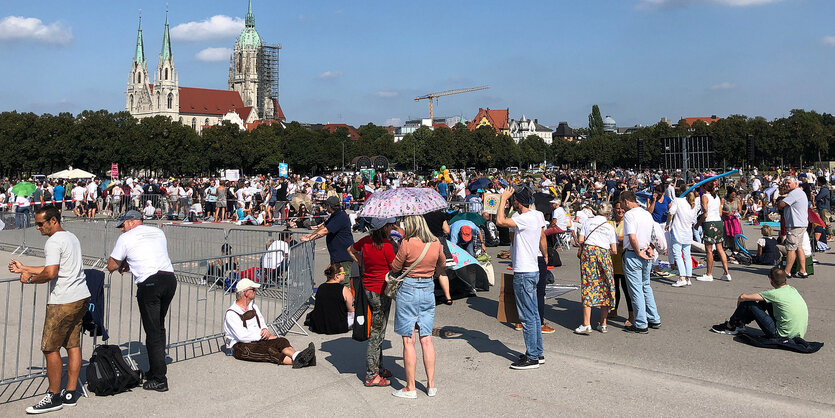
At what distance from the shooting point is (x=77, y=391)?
19.6 feet

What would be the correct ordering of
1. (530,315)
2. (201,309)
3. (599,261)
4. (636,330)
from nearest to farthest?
(530,315) → (599,261) → (636,330) → (201,309)

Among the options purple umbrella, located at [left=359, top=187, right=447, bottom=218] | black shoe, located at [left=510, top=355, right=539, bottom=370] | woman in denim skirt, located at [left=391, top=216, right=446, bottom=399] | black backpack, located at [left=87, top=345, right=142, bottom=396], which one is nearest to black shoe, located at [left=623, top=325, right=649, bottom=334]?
black shoe, located at [left=510, top=355, right=539, bottom=370]

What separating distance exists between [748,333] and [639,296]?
4.16ft

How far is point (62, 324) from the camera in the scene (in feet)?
18.7

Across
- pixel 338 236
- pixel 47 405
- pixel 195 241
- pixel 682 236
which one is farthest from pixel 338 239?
pixel 682 236

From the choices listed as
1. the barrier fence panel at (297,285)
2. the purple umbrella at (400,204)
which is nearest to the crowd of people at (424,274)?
the purple umbrella at (400,204)

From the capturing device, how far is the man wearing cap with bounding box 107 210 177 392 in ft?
20.3

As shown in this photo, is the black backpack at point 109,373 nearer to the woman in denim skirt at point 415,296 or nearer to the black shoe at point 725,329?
the woman in denim skirt at point 415,296

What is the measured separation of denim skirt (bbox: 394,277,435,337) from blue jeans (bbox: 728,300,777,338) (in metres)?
4.19

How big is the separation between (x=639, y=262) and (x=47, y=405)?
6403 millimetres

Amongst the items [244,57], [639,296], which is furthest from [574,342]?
[244,57]

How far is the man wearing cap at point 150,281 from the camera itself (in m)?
6.18

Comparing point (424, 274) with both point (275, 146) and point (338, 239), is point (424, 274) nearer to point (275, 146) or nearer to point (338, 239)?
point (338, 239)

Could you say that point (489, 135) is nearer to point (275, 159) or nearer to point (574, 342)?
point (275, 159)
